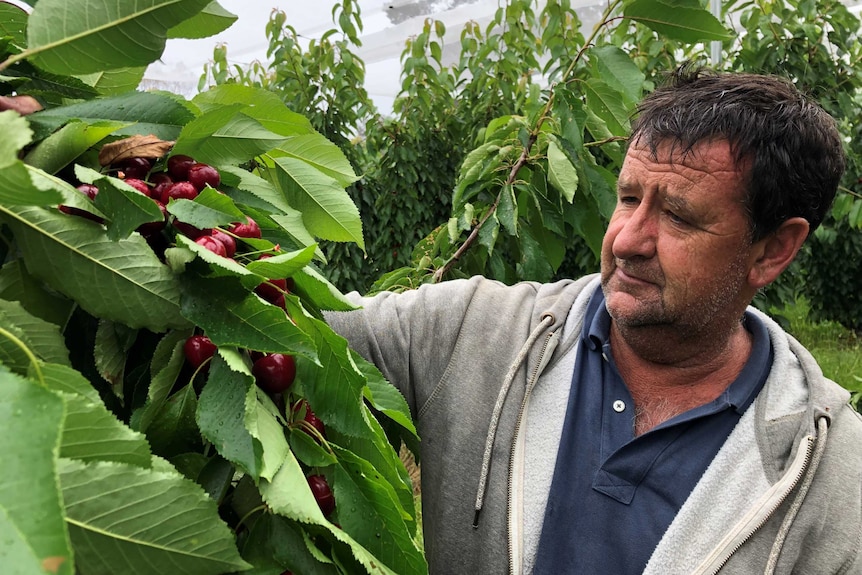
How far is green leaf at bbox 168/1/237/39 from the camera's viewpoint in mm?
763

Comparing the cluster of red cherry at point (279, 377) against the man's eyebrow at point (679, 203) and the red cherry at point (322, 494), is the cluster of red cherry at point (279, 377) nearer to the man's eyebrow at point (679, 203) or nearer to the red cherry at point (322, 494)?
the red cherry at point (322, 494)

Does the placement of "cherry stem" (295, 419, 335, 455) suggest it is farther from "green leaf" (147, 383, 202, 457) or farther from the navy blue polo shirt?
the navy blue polo shirt

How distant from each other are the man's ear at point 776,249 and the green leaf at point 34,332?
1.13 m

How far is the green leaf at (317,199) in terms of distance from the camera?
906mm

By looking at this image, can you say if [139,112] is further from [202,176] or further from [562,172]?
[562,172]

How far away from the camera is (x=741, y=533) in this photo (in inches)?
46.1

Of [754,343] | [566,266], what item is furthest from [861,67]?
[754,343]

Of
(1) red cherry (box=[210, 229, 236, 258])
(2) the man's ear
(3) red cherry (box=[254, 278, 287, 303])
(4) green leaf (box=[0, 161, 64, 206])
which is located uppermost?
(4) green leaf (box=[0, 161, 64, 206])

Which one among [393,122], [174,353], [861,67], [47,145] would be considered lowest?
[393,122]

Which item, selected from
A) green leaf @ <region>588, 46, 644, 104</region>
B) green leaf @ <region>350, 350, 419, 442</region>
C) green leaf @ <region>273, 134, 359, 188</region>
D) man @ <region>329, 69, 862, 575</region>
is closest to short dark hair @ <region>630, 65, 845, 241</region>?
man @ <region>329, 69, 862, 575</region>

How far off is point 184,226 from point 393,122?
4660 millimetres

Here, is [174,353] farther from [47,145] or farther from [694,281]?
[694,281]

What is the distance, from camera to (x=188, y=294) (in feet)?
1.94

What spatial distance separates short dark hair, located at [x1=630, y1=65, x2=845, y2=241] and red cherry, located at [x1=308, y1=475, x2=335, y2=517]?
2.85 ft
